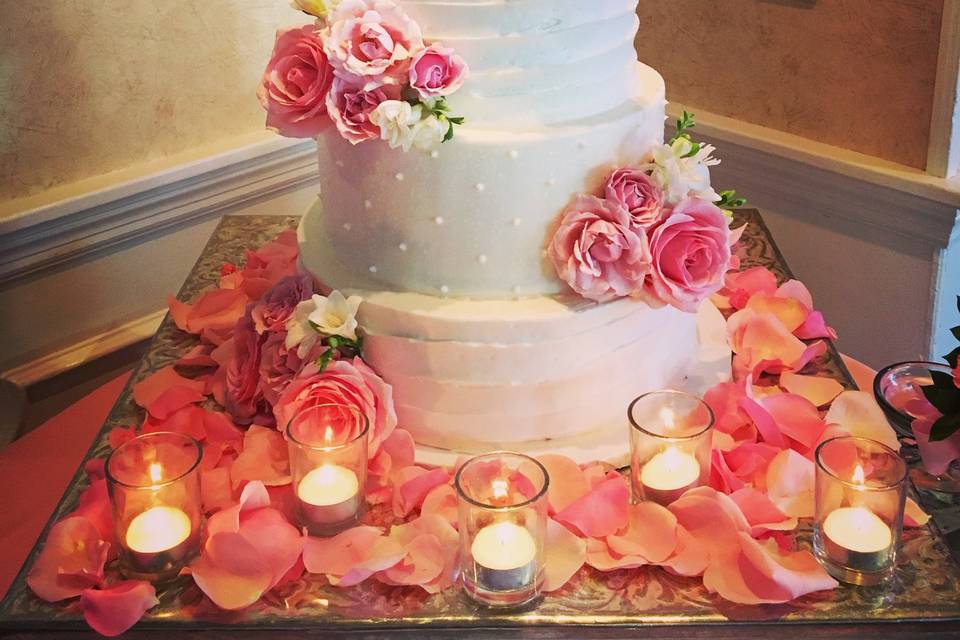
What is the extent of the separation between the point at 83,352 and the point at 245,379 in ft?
2.60

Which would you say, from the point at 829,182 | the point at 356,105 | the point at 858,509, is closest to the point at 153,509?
the point at 356,105

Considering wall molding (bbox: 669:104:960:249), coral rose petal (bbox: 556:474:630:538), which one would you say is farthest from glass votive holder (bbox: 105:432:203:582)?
wall molding (bbox: 669:104:960:249)

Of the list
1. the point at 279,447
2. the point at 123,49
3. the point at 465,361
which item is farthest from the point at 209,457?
the point at 123,49

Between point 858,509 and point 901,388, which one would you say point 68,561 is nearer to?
point 858,509

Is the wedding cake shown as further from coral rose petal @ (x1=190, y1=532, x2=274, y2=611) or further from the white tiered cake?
coral rose petal @ (x1=190, y1=532, x2=274, y2=611)

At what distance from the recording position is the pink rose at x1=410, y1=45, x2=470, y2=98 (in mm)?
1177

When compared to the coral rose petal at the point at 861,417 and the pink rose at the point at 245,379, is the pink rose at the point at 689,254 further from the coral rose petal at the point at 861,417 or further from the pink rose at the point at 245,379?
the pink rose at the point at 245,379

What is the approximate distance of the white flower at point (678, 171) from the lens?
132 centimetres

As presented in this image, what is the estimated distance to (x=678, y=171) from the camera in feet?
4.33

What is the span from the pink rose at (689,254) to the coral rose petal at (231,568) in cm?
62

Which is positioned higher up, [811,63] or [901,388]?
[811,63]

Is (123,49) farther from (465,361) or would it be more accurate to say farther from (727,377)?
(727,377)

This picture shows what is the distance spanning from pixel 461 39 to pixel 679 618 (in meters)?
0.75

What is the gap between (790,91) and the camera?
224 cm
